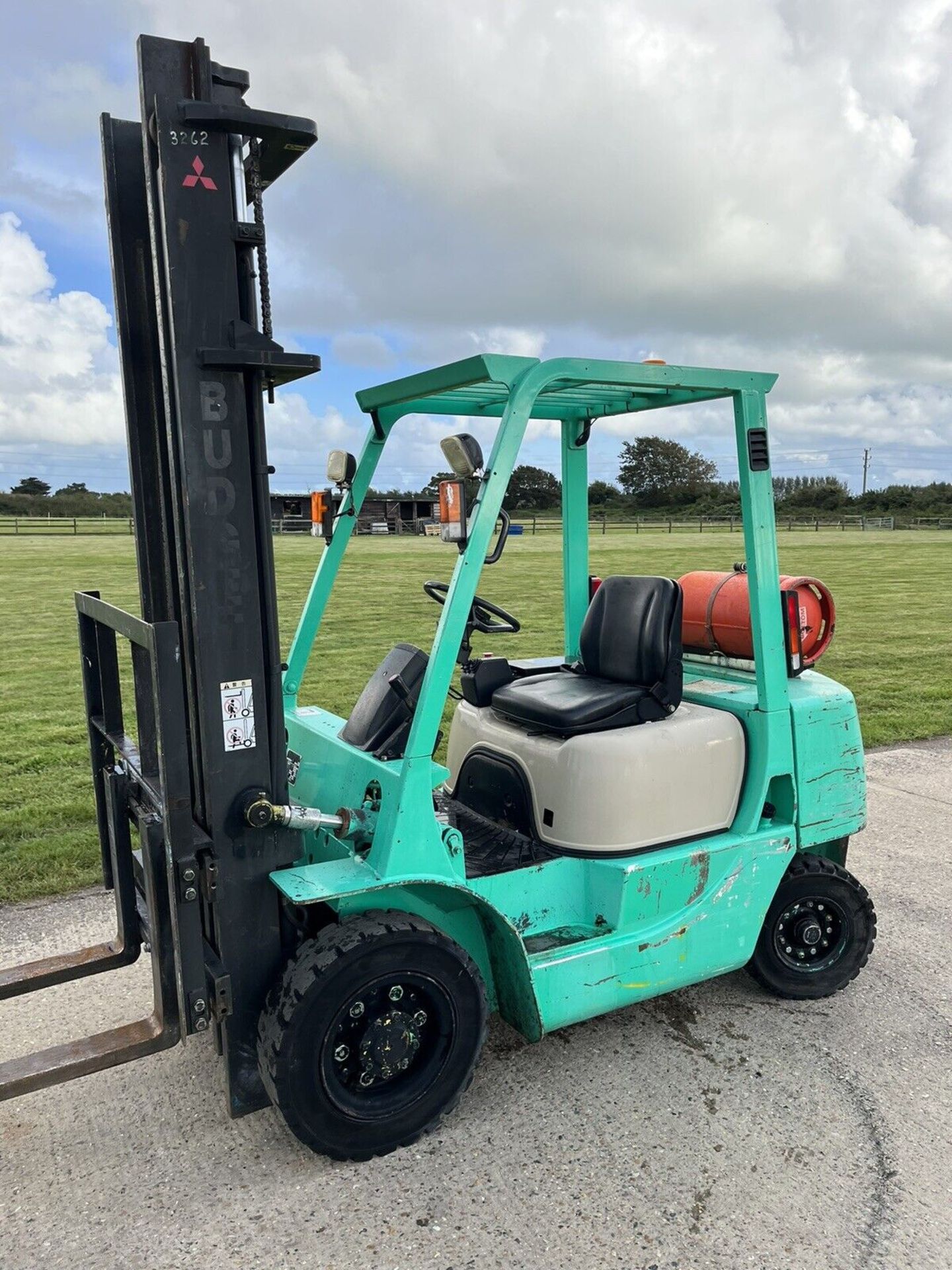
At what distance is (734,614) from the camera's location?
419 cm

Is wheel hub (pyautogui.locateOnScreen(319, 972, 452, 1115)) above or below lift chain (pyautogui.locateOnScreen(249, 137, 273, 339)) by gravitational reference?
below

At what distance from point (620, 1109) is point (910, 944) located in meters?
2.05

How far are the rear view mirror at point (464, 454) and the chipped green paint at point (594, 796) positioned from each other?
0.17 feet

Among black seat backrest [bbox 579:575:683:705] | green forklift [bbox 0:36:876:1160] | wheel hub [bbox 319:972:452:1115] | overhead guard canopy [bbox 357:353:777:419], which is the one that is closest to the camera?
green forklift [bbox 0:36:876:1160]

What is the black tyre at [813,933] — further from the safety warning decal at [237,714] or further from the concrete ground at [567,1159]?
the safety warning decal at [237,714]

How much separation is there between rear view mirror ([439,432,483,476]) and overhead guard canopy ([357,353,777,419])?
23cm

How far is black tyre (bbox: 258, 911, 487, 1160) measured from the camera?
2.92 meters

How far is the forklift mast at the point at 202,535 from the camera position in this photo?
2.82 metres

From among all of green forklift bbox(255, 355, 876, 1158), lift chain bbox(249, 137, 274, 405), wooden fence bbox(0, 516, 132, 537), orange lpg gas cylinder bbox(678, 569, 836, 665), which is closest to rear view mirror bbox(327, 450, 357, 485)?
green forklift bbox(255, 355, 876, 1158)

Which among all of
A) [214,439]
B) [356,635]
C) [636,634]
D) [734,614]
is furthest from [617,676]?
[356,635]

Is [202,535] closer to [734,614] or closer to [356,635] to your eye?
[734,614]

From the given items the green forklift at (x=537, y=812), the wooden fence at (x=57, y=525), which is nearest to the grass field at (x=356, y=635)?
the green forklift at (x=537, y=812)

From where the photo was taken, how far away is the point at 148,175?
2.91m

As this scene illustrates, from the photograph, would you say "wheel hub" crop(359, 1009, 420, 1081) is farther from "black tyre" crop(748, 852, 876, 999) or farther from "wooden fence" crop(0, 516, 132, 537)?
"wooden fence" crop(0, 516, 132, 537)
